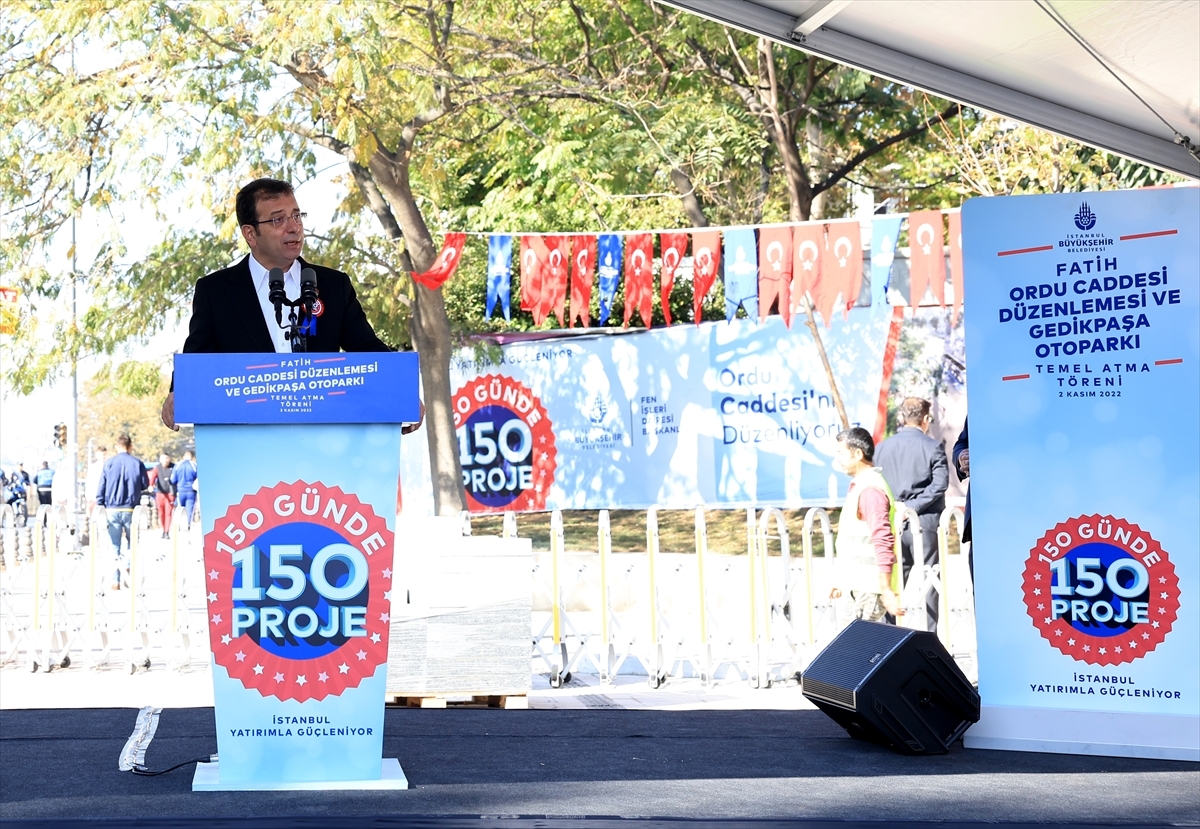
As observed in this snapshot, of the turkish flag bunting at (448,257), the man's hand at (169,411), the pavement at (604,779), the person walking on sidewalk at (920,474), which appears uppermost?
the turkish flag bunting at (448,257)

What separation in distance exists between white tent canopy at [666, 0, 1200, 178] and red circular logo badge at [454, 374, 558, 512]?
13.7 m

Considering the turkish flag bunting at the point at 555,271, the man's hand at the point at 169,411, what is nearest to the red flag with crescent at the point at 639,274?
the turkish flag bunting at the point at 555,271

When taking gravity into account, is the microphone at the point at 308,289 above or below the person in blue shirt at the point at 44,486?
above

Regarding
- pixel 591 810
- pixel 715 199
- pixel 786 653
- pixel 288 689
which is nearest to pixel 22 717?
pixel 288 689

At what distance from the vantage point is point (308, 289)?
3916 millimetres

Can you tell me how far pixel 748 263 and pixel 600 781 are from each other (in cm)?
930

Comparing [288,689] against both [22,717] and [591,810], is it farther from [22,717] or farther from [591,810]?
[22,717]

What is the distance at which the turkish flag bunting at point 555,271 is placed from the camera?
14.5 m

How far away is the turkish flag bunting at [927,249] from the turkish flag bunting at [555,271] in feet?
12.3

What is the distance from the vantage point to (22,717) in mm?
5504

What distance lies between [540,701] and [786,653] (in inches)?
108

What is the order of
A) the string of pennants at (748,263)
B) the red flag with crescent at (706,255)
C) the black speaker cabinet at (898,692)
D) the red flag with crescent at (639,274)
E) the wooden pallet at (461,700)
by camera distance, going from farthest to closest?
the red flag with crescent at (639,274), the red flag with crescent at (706,255), the string of pennants at (748,263), the wooden pallet at (461,700), the black speaker cabinet at (898,692)

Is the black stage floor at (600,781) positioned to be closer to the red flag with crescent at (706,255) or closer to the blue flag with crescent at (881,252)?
the blue flag with crescent at (881,252)

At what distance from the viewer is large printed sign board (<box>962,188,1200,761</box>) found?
17.6 feet
